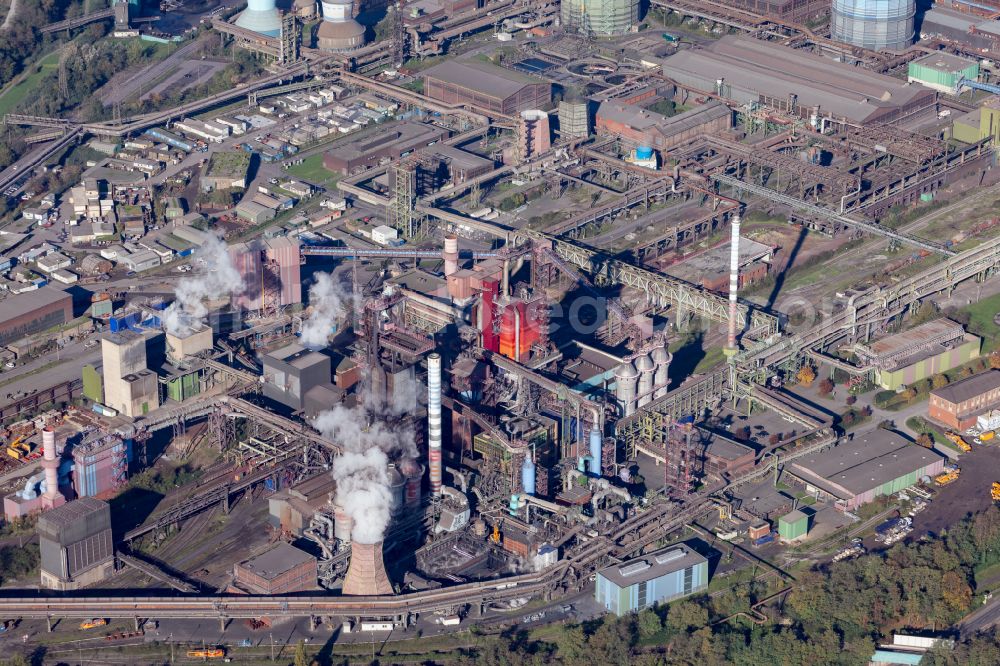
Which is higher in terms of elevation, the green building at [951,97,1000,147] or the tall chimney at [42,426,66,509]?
the green building at [951,97,1000,147]

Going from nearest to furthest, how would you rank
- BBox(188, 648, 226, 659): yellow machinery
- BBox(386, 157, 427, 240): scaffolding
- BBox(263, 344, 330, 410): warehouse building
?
BBox(188, 648, 226, 659): yellow machinery, BBox(263, 344, 330, 410): warehouse building, BBox(386, 157, 427, 240): scaffolding

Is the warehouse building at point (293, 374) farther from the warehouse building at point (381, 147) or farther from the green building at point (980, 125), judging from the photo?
the green building at point (980, 125)

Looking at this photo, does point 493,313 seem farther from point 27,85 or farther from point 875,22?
point 27,85

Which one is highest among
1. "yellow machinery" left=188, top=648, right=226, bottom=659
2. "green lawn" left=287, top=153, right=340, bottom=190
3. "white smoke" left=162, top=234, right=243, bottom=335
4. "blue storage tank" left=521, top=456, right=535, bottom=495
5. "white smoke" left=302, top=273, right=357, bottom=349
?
"white smoke" left=162, top=234, right=243, bottom=335

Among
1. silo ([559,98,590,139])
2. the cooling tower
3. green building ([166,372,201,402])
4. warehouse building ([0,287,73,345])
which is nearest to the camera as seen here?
green building ([166,372,201,402])

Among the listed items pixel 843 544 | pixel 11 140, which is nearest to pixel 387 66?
pixel 11 140

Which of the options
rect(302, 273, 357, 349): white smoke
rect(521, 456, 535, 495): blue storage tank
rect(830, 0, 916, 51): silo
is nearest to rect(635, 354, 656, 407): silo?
rect(521, 456, 535, 495): blue storage tank

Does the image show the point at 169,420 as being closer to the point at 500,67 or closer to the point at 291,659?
the point at 291,659

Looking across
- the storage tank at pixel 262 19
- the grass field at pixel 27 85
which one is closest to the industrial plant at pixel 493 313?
the storage tank at pixel 262 19

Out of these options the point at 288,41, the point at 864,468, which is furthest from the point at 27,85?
the point at 864,468

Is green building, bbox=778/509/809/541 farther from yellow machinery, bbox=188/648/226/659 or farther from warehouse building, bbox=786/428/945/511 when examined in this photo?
yellow machinery, bbox=188/648/226/659
